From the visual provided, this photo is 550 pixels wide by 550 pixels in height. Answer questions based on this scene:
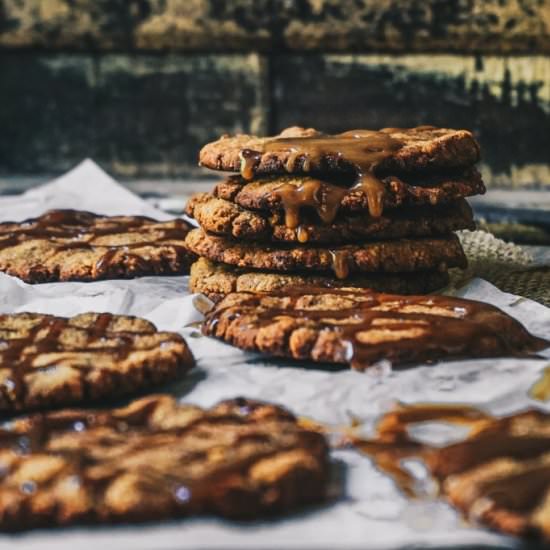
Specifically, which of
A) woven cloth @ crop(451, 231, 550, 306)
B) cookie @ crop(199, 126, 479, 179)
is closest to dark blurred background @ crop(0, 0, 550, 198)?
woven cloth @ crop(451, 231, 550, 306)

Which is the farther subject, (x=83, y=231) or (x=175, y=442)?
(x=83, y=231)

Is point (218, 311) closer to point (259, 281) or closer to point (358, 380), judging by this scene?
point (259, 281)

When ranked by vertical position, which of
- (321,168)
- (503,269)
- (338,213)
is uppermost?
(321,168)

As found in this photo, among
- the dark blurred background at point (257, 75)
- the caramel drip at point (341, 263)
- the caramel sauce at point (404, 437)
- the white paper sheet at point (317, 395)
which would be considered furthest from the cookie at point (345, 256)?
the dark blurred background at point (257, 75)

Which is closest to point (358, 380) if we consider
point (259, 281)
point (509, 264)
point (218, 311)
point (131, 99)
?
point (218, 311)

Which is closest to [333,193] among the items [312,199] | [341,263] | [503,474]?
[312,199]

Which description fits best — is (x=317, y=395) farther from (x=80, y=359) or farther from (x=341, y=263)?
(x=341, y=263)

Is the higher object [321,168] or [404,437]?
[321,168]

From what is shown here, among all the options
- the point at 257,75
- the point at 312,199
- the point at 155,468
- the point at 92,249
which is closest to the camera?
the point at 155,468
